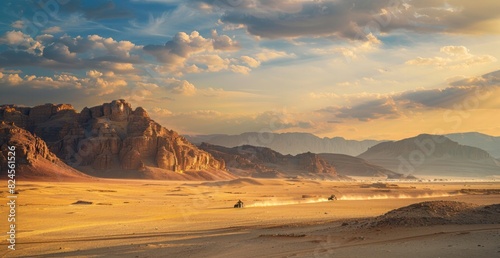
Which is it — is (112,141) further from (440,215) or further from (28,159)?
(440,215)

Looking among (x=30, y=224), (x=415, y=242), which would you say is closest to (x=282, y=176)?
(x=30, y=224)

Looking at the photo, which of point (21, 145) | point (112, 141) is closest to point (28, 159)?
point (21, 145)

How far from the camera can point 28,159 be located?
103m

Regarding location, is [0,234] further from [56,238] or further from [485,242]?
[485,242]

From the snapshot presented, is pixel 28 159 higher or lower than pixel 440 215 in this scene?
higher

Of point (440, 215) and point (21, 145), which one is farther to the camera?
point (21, 145)

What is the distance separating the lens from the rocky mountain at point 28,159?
101 m

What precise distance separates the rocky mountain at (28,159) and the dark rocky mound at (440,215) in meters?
96.0

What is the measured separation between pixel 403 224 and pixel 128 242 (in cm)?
1198

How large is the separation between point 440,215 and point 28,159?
102m

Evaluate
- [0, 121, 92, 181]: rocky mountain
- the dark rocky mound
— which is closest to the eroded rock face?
[0, 121, 92, 181]: rocky mountain

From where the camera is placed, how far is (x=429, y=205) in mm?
19234

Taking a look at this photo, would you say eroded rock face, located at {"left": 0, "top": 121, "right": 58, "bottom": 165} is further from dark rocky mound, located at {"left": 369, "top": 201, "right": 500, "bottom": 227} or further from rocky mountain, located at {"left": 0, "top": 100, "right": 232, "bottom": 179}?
dark rocky mound, located at {"left": 369, "top": 201, "right": 500, "bottom": 227}

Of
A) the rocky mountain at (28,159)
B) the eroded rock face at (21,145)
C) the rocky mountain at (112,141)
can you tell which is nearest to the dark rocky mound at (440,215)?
the rocky mountain at (28,159)
